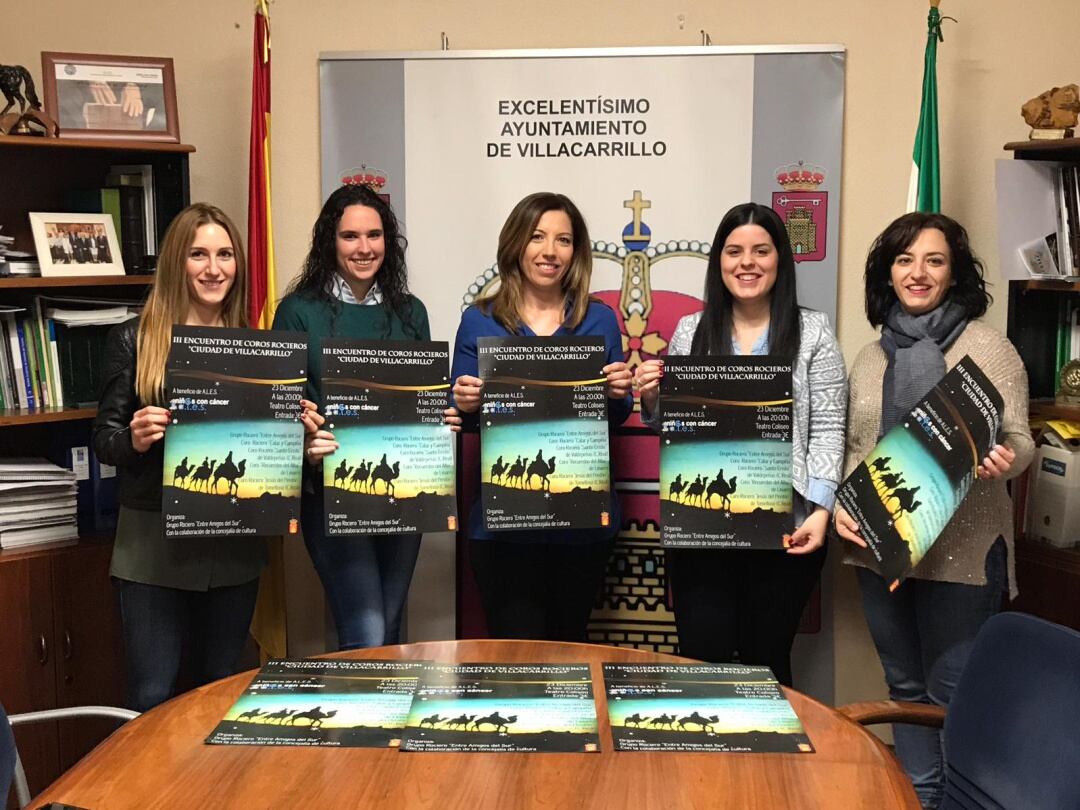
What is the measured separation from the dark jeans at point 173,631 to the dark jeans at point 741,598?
1126mm

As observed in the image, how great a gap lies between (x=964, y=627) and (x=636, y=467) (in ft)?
3.94

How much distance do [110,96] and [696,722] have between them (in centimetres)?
252

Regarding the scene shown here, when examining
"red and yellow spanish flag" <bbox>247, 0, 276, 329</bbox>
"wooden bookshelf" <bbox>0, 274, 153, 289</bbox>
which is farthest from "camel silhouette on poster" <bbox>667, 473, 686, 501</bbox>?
"wooden bookshelf" <bbox>0, 274, 153, 289</bbox>

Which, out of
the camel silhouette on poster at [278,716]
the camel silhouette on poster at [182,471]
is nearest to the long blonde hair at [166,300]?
the camel silhouette on poster at [182,471]

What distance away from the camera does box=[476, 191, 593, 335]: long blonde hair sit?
2734 millimetres

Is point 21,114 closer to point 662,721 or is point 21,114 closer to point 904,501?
point 662,721

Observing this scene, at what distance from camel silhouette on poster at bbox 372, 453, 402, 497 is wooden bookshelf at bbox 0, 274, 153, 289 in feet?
3.66

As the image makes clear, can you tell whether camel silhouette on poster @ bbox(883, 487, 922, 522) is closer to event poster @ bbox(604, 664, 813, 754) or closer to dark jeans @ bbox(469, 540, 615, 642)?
event poster @ bbox(604, 664, 813, 754)

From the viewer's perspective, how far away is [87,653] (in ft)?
10.0

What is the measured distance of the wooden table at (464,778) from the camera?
1.47 meters

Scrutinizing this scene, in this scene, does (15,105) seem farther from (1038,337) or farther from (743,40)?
(1038,337)

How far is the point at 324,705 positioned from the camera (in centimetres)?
179

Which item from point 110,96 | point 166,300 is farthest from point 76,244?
point 166,300

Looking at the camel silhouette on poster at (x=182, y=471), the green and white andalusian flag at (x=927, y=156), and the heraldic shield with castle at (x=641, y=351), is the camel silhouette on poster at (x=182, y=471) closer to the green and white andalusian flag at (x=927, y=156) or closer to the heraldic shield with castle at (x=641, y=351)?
the heraldic shield with castle at (x=641, y=351)
